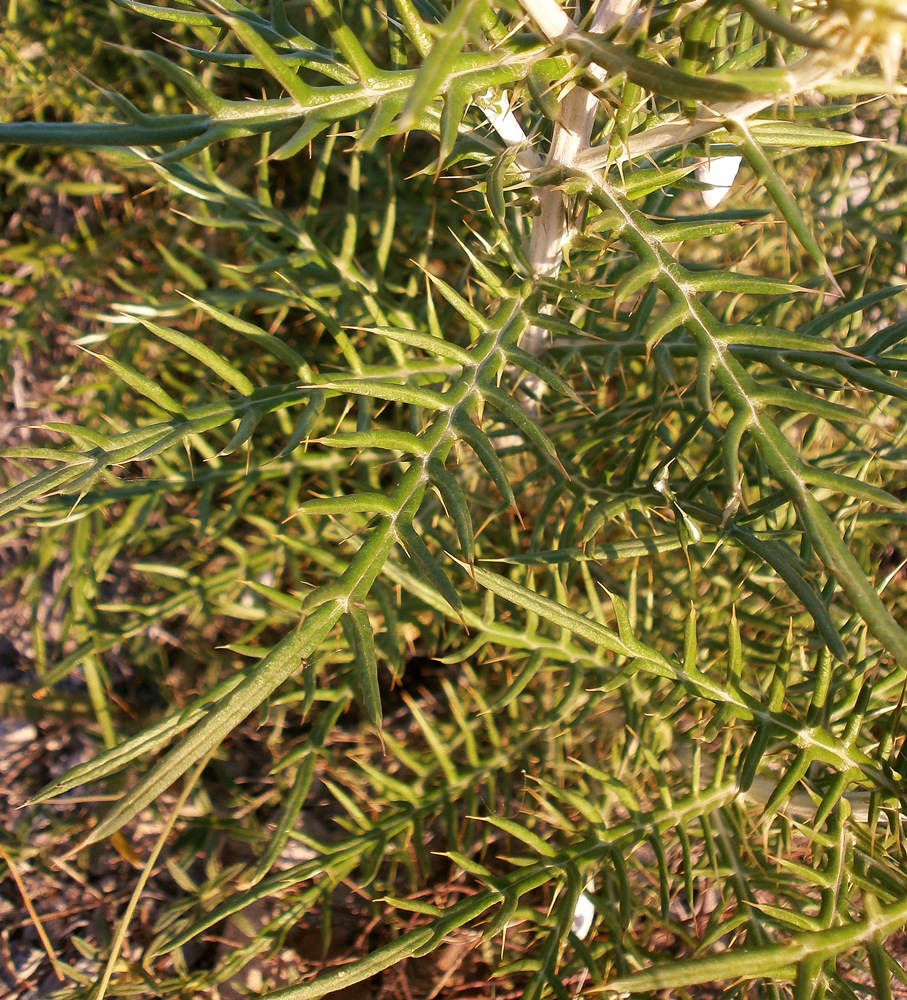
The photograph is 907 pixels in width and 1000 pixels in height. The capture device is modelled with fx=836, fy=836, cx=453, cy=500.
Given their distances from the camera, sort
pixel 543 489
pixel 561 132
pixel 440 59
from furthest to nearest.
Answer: pixel 543 489 < pixel 561 132 < pixel 440 59

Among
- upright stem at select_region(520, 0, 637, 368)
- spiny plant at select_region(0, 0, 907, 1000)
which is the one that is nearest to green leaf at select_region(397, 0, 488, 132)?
spiny plant at select_region(0, 0, 907, 1000)

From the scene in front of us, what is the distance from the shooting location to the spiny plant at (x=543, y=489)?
2.35ft

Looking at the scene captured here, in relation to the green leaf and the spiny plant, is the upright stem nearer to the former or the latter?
the spiny plant

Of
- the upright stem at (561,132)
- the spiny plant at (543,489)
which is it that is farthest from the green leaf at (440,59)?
the upright stem at (561,132)

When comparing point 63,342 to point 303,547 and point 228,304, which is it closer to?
point 228,304

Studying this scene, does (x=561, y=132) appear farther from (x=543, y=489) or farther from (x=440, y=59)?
(x=543, y=489)

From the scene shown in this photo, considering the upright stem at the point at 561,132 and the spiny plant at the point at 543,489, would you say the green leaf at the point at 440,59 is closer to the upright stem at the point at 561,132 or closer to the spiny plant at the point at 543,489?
the spiny plant at the point at 543,489

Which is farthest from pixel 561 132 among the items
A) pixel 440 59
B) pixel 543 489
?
pixel 543 489

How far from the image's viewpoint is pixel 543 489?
1527mm

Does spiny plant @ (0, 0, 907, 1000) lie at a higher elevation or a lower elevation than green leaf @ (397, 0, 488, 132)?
lower

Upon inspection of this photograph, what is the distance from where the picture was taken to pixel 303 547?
3.84 feet

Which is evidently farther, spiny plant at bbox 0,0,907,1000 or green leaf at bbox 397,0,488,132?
spiny plant at bbox 0,0,907,1000

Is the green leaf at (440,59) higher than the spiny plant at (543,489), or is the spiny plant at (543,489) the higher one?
the green leaf at (440,59)

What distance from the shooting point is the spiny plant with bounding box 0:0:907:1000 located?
2.35 feet
